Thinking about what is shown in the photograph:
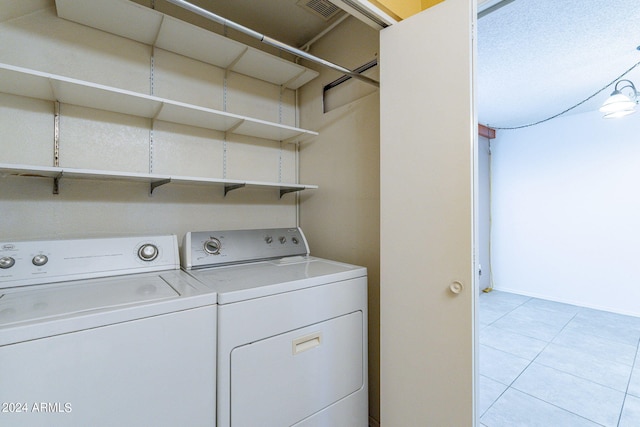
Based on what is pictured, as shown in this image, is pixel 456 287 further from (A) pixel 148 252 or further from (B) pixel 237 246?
(A) pixel 148 252

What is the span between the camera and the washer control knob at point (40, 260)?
1.12 metres

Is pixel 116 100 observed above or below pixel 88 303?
above

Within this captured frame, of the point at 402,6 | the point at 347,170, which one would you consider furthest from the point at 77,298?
the point at 402,6

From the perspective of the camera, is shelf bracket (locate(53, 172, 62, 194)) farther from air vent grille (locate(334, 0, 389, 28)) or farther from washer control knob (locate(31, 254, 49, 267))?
air vent grille (locate(334, 0, 389, 28))

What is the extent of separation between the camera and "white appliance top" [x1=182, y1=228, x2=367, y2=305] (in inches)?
45.4

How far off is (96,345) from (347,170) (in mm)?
1488

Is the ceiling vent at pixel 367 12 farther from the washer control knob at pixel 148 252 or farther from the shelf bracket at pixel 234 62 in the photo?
the washer control knob at pixel 148 252

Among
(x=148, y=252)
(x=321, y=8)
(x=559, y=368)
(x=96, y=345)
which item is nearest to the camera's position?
(x=96, y=345)

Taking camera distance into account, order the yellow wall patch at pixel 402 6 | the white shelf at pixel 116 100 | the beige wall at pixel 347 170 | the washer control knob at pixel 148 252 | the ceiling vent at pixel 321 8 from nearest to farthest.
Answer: the white shelf at pixel 116 100 < the yellow wall patch at pixel 402 6 < the washer control knob at pixel 148 252 < the beige wall at pixel 347 170 < the ceiling vent at pixel 321 8

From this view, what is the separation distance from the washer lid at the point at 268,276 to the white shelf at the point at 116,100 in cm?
86

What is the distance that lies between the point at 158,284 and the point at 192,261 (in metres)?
0.30

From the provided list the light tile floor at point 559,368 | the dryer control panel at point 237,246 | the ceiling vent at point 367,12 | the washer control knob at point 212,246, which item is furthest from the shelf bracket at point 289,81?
the light tile floor at point 559,368

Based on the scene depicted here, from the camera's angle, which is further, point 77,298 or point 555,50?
point 555,50

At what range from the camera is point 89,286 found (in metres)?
1.11
